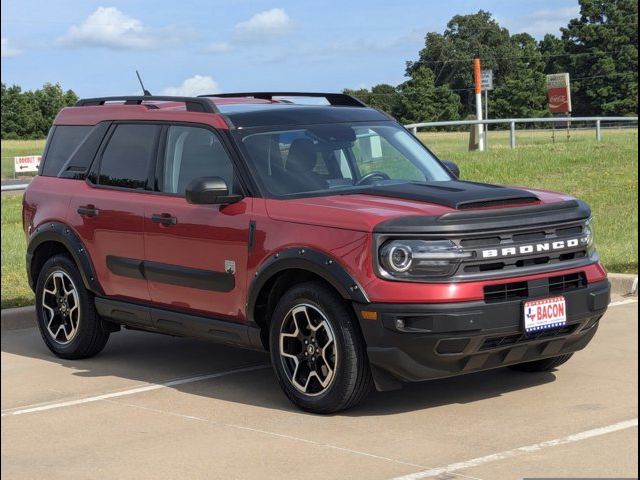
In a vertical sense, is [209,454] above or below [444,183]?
below

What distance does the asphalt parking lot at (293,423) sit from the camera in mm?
5918

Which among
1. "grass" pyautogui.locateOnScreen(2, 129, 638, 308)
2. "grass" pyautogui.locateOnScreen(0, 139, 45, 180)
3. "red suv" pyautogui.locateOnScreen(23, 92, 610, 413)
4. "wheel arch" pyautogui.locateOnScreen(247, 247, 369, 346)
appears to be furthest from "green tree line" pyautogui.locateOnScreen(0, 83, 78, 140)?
"wheel arch" pyautogui.locateOnScreen(247, 247, 369, 346)

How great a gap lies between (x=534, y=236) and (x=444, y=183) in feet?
3.22

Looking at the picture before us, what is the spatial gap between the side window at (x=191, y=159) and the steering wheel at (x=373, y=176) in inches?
32.6

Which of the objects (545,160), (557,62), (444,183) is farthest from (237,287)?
(557,62)

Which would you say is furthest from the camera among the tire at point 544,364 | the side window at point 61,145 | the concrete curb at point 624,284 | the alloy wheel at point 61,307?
the concrete curb at point 624,284

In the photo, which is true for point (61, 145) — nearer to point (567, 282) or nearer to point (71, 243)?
point (71, 243)

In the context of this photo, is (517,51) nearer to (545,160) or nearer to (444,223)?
(545,160)

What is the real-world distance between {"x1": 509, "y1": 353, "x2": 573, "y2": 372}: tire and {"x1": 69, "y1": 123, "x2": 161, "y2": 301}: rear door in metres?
2.56

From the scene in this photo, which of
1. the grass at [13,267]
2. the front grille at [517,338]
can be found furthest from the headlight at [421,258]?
the grass at [13,267]

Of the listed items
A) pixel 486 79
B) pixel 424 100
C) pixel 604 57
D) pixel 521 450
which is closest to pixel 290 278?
pixel 521 450

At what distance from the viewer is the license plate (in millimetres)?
6777

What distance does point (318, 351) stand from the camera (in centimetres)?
702

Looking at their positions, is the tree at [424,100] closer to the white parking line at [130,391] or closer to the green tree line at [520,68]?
the green tree line at [520,68]
